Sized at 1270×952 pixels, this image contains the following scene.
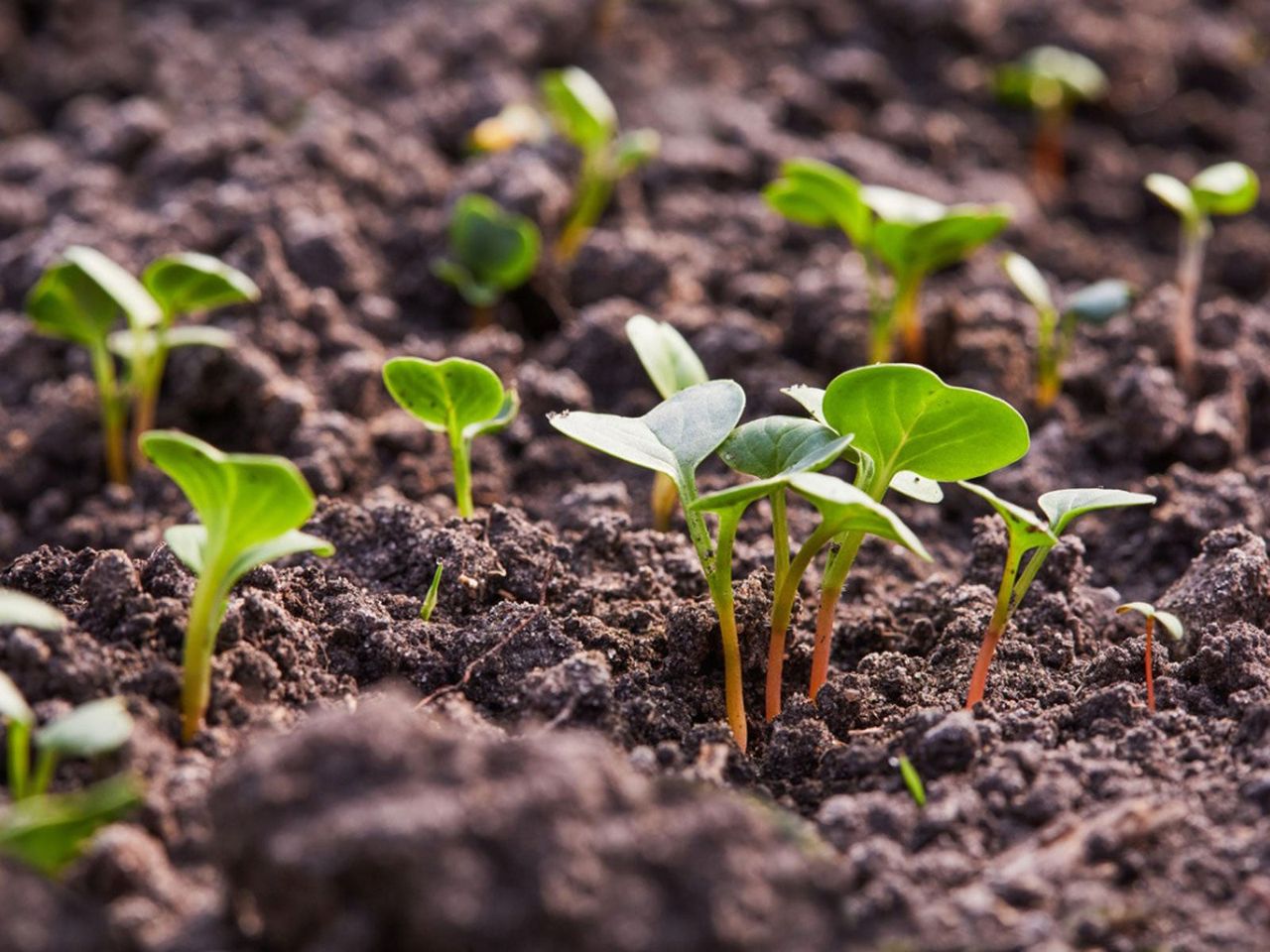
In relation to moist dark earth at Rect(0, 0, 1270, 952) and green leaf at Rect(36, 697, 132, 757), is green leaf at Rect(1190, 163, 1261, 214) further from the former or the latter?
green leaf at Rect(36, 697, 132, 757)

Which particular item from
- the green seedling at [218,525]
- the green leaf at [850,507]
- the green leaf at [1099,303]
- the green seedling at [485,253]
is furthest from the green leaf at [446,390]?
the green leaf at [1099,303]

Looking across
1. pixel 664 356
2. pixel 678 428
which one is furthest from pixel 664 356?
pixel 678 428

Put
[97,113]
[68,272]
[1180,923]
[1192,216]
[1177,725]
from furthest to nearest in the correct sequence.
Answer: [97,113]
[1192,216]
[68,272]
[1177,725]
[1180,923]

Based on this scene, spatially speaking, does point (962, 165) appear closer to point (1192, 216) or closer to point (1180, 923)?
point (1192, 216)

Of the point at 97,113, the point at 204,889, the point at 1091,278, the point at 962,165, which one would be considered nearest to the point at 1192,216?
the point at 1091,278

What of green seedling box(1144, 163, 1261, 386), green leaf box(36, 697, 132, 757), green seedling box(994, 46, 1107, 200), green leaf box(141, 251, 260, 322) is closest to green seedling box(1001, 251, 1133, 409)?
green seedling box(1144, 163, 1261, 386)
